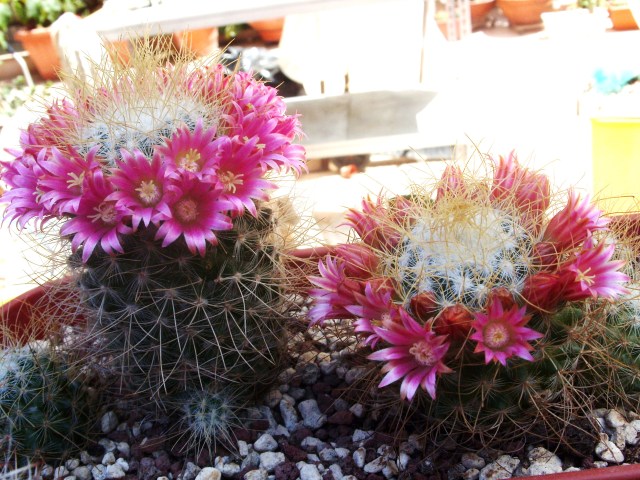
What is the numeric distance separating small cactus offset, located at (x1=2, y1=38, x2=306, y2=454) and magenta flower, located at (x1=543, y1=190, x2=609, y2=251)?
332 mm

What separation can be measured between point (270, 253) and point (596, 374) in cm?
43

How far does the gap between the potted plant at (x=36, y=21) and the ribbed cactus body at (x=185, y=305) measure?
4.06 m

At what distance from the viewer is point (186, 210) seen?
788 millimetres

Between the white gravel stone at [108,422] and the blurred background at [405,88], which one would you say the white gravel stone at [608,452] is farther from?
the white gravel stone at [108,422]

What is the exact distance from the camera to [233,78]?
3.15ft

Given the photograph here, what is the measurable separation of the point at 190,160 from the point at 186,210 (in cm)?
6

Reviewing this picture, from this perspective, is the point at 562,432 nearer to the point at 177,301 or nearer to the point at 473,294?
the point at 473,294

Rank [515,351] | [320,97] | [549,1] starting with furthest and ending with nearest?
1. [549,1]
2. [320,97]
3. [515,351]

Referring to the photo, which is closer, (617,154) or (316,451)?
(316,451)

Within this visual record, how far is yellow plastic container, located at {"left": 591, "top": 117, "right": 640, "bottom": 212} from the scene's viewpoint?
1.43 meters

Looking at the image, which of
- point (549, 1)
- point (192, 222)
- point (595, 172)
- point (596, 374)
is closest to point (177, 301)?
point (192, 222)

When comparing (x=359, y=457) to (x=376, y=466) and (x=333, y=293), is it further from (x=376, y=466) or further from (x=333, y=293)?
(x=333, y=293)

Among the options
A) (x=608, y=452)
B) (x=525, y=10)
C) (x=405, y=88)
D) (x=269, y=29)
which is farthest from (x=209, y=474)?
(x=525, y=10)

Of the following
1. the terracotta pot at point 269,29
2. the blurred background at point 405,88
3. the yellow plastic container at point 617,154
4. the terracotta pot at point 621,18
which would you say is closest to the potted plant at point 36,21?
the blurred background at point 405,88
